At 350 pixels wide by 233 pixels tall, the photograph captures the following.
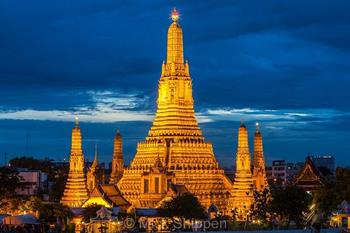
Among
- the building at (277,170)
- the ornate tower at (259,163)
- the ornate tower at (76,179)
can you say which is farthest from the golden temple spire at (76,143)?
the building at (277,170)

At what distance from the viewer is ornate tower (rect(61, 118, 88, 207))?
94950 millimetres

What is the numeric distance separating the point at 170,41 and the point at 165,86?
5136 mm

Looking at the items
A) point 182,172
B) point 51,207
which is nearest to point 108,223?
point 51,207

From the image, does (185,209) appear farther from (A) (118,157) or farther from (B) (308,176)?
(B) (308,176)

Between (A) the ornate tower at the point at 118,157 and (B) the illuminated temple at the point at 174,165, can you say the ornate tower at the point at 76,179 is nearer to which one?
(B) the illuminated temple at the point at 174,165

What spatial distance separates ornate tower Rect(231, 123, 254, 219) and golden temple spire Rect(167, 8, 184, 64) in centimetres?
1087

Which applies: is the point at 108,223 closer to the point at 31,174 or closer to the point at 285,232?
the point at 285,232

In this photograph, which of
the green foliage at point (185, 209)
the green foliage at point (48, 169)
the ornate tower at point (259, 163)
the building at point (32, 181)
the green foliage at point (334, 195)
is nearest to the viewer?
the green foliage at point (334, 195)

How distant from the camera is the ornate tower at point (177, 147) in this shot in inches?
3772

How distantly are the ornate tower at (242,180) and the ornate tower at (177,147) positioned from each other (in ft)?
7.12

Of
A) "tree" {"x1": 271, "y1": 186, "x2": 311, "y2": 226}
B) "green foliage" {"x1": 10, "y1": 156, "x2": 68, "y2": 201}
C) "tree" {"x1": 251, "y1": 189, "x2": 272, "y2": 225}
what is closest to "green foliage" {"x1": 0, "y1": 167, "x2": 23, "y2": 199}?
"tree" {"x1": 251, "y1": 189, "x2": 272, "y2": 225}

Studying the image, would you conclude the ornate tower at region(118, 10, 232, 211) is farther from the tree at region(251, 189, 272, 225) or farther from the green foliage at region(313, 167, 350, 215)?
the green foliage at region(313, 167, 350, 215)

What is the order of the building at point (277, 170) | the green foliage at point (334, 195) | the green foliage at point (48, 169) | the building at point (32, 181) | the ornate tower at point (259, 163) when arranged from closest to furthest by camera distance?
the green foliage at point (334, 195), the ornate tower at point (259, 163), the building at point (32, 181), the green foliage at point (48, 169), the building at point (277, 170)

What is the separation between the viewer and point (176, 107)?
325ft
